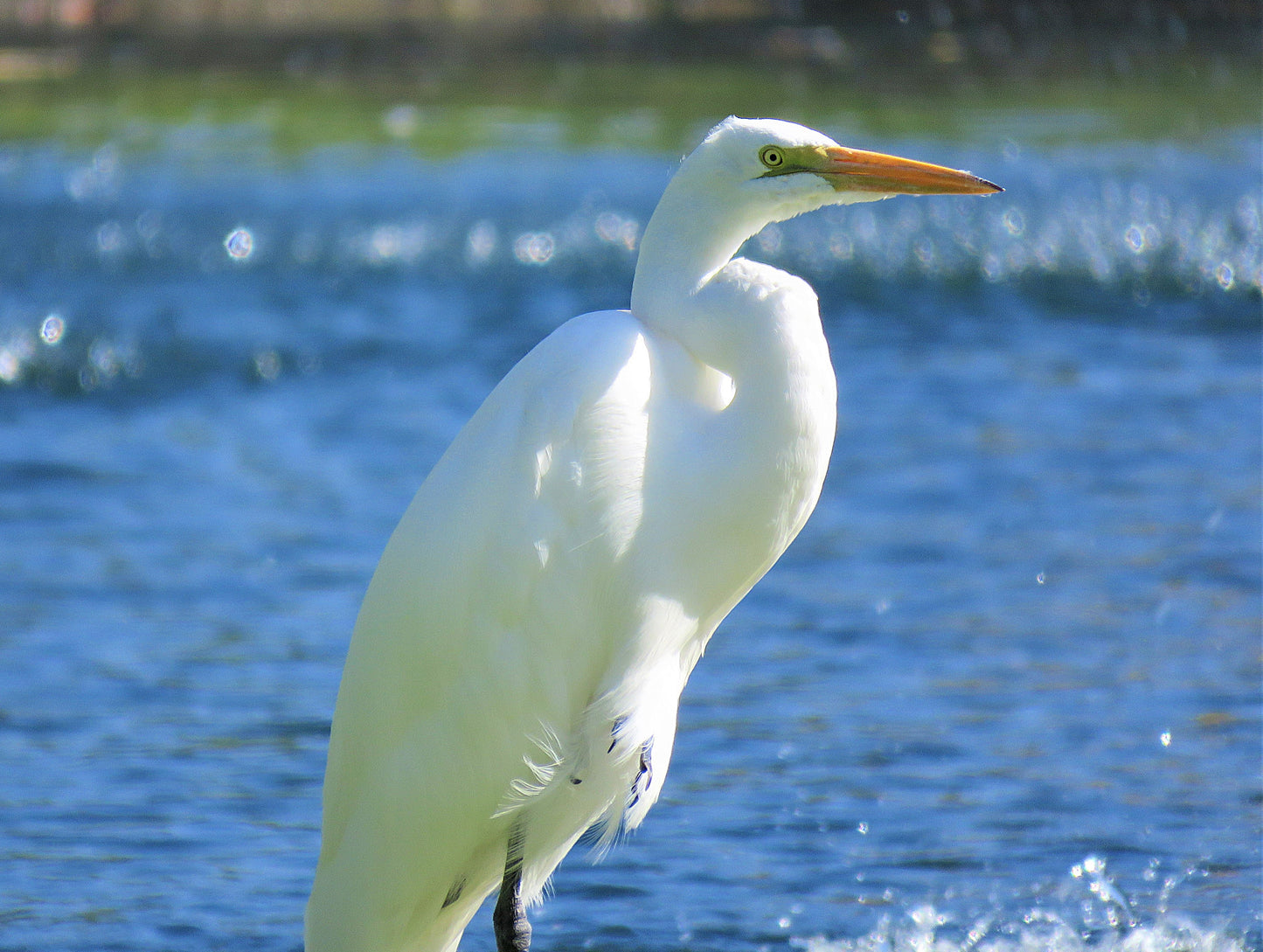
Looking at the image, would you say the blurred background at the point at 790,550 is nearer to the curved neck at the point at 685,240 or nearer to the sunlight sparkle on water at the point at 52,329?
the sunlight sparkle on water at the point at 52,329

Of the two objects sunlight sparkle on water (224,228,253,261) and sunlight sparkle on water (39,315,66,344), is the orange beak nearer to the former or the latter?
sunlight sparkle on water (39,315,66,344)

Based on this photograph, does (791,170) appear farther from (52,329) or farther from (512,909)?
(52,329)

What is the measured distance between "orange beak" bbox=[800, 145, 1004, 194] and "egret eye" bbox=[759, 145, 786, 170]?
0.11 ft

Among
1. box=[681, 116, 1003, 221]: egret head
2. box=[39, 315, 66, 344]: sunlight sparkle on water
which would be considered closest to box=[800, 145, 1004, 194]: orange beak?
box=[681, 116, 1003, 221]: egret head

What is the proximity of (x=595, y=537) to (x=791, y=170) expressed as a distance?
2.19 ft

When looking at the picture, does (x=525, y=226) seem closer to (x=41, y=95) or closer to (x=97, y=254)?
(x=97, y=254)

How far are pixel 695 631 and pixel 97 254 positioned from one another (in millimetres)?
7941

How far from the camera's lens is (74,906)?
3551 millimetres

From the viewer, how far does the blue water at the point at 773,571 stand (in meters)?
3.65

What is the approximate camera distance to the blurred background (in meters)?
3.70

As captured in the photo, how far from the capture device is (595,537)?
2.61 m

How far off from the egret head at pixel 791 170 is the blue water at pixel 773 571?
162 centimetres

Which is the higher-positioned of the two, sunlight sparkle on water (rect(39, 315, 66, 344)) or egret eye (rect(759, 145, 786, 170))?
egret eye (rect(759, 145, 786, 170))

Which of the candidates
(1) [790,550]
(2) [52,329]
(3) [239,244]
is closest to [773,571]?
(1) [790,550]
